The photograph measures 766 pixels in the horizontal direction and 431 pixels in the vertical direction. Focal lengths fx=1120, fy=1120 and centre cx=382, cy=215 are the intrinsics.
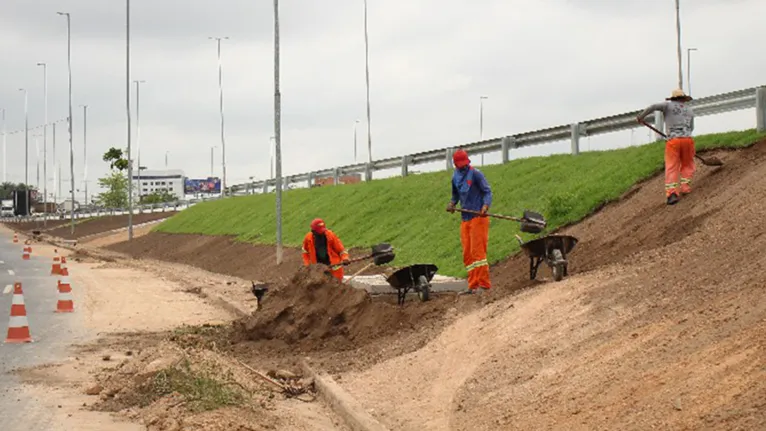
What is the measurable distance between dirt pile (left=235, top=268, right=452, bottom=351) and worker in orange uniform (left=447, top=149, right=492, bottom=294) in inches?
23.7

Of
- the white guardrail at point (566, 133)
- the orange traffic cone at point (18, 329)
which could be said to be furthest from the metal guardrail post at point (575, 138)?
the orange traffic cone at point (18, 329)

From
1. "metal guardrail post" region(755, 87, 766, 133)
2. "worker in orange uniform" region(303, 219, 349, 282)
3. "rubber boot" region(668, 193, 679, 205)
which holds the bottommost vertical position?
"worker in orange uniform" region(303, 219, 349, 282)

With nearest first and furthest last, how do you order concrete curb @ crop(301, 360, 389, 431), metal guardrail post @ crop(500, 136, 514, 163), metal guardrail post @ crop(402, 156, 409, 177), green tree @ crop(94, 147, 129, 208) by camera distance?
concrete curb @ crop(301, 360, 389, 431), metal guardrail post @ crop(500, 136, 514, 163), metal guardrail post @ crop(402, 156, 409, 177), green tree @ crop(94, 147, 129, 208)

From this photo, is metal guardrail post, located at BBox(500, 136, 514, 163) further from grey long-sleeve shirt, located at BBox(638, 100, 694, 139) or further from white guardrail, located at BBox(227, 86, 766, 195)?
grey long-sleeve shirt, located at BBox(638, 100, 694, 139)

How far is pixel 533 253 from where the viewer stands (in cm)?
1305

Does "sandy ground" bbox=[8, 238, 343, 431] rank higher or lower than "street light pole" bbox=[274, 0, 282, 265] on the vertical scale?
lower

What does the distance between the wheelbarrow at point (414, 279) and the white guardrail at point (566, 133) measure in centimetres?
664

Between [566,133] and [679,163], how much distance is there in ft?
30.9

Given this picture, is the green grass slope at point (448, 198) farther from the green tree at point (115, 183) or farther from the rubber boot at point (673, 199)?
the green tree at point (115, 183)

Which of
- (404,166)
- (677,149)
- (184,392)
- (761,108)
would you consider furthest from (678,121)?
(404,166)

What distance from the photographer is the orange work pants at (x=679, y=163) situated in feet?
49.6

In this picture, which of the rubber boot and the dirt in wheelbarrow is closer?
the dirt in wheelbarrow

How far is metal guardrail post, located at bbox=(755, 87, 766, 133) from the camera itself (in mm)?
17641

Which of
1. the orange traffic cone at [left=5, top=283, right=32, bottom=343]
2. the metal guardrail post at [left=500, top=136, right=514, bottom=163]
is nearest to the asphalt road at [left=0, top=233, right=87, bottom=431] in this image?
the orange traffic cone at [left=5, top=283, right=32, bottom=343]
